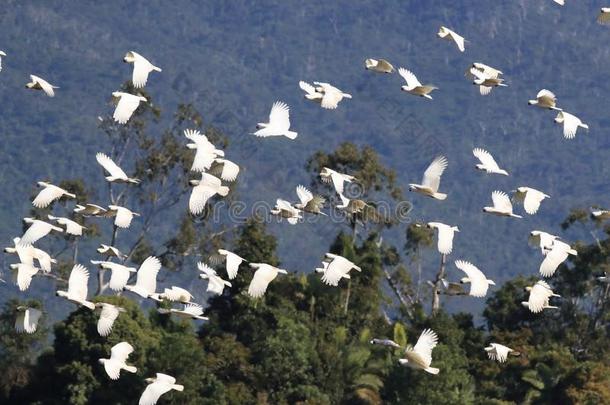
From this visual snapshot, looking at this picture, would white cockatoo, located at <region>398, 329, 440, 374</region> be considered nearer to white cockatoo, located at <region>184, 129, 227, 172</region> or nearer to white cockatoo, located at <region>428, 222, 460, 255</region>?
white cockatoo, located at <region>428, 222, 460, 255</region>

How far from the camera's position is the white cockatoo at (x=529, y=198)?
33.7m

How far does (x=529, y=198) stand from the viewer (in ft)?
112

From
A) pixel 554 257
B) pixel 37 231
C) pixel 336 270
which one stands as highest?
pixel 554 257

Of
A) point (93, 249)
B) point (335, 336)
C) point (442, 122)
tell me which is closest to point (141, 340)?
point (335, 336)

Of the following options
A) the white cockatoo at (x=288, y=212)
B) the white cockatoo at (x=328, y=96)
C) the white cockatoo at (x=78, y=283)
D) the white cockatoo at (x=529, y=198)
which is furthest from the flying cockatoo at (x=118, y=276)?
the white cockatoo at (x=529, y=198)

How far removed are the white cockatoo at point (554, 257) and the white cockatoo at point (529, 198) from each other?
79 cm

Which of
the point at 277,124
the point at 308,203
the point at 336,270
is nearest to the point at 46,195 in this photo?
the point at 277,124

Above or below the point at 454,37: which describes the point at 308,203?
below

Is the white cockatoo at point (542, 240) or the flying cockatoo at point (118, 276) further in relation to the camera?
the flying cockatoo at point (118, 276)

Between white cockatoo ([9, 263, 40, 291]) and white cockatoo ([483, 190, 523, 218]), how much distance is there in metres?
9.05

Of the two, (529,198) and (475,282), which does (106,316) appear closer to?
(475,282)

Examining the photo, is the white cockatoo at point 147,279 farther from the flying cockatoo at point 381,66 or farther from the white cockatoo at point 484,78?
the white cockatoo at point 484,78

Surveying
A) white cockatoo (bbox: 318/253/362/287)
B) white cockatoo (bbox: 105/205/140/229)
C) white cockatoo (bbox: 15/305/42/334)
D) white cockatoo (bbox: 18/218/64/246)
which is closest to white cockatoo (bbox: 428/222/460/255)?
white cockatoo (bbox: 318/253/362/287)

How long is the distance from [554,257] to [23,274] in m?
10.5
